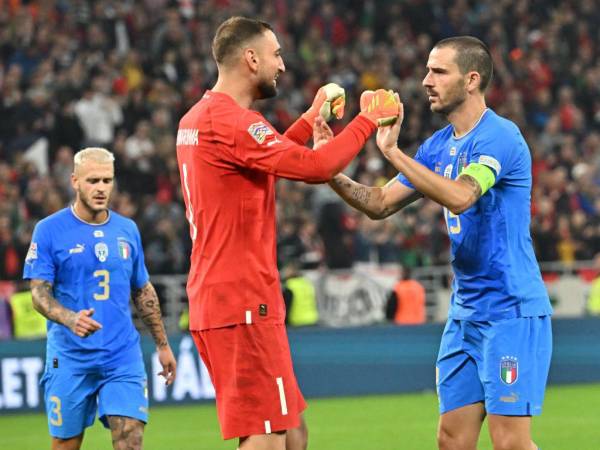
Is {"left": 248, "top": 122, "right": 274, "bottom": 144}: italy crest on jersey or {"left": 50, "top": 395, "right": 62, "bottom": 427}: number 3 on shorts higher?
{"left": 248, "top": 122, "right": 274, "bottom": 144}: italy crest on jersey

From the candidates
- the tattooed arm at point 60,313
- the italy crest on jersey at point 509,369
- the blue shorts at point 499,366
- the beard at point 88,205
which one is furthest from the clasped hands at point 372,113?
the beard at point 88,205

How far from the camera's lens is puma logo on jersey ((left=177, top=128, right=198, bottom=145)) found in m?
6.02

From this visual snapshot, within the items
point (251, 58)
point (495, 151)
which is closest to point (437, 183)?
point (495, 151)

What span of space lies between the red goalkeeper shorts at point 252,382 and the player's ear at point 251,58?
1.22 metres

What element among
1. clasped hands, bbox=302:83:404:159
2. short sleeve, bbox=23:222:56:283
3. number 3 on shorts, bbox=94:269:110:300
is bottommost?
number 3 on shorts, bbox=94:269:110:300

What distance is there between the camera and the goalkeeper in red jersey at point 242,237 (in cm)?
589

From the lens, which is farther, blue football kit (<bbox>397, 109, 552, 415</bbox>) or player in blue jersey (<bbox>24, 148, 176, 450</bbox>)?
player in blue jersey (<bbox>24, 148, 176, 450</bbox>)

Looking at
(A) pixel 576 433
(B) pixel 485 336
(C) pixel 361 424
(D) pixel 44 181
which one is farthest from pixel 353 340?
(B) pixel 485 336

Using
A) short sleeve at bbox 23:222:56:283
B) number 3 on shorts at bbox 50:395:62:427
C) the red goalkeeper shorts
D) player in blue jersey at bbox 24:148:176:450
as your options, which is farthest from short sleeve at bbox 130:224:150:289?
the red goalkeeper shorts

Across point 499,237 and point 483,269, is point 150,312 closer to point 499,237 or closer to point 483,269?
point 483,269

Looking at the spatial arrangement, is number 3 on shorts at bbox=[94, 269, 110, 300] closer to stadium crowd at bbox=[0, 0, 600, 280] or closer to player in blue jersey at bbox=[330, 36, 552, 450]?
player in blue jersey at bbox=[330, 36, 552, 450]

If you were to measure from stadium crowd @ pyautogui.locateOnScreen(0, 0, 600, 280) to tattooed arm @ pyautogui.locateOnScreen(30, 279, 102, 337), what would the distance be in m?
8.25

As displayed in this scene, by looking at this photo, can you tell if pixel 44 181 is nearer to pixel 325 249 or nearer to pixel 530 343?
pixel 325 249

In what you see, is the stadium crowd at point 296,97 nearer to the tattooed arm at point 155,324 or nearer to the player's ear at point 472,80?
the tattooed arm at point 155,324
